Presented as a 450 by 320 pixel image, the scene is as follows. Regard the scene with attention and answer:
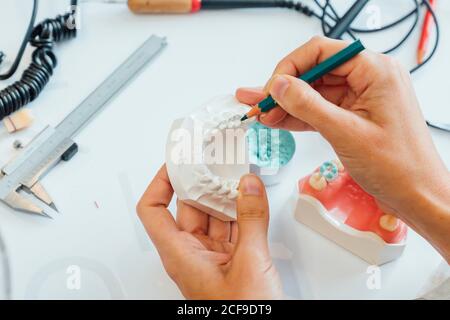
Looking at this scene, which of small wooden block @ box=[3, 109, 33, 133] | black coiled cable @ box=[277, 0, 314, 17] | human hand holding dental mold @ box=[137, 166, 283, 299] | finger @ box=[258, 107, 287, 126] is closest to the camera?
human hand holding dental mold @ box=[137, 166, 283, 299]

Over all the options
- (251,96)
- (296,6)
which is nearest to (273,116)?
(251,96)

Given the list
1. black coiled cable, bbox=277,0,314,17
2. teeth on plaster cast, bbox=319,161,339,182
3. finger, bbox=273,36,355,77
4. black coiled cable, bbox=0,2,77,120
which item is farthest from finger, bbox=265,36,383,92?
black coiled cable, bbox=0,2,77,120

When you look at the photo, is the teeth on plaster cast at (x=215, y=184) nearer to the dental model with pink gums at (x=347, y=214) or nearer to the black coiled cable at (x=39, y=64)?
the dental model with pink gums at (x=347, y=214)

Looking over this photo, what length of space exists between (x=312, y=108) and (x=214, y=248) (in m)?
0.23

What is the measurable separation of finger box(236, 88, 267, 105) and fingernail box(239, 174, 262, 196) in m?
0.14

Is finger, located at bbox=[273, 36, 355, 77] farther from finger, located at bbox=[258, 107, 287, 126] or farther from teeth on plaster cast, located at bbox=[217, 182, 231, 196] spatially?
teeth on plaster cast, located at bbox=[217, 182, 231, 196]

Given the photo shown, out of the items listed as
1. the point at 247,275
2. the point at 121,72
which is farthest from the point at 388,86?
the point at 121,72

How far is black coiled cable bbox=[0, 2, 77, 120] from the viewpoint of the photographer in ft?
2.46

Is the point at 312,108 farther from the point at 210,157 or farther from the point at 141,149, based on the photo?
the point at 141,149

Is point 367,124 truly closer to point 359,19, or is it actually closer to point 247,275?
point 247,275

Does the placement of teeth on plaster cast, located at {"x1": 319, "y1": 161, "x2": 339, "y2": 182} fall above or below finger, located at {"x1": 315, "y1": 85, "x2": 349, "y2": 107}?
below

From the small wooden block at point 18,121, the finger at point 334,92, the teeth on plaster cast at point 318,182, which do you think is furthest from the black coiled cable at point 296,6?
the small wooden block at point 18,121

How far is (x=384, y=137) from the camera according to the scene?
568 millimetres

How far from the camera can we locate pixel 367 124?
22.5 inches
